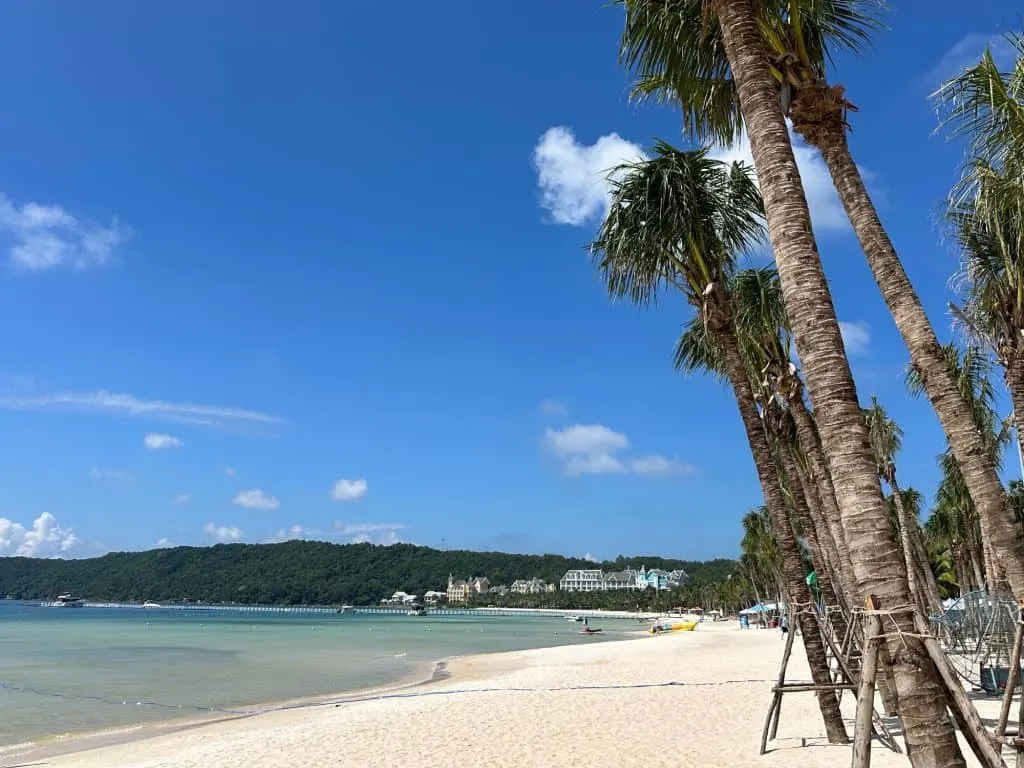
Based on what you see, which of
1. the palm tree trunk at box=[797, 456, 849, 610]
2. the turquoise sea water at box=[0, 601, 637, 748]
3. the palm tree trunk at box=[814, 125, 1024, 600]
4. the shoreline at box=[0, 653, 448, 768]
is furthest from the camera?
the turquoise sea water at box=[0, 601, 637, 748]

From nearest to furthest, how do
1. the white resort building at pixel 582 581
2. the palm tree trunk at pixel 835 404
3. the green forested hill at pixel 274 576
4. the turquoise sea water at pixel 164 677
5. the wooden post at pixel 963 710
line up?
the wooden post at pixel 963 710 → the palm tree trunk at pixel 835 404 → the turquoise sea water at pixel 164 677 → the green forested hill at pixel 274 576 → the white resort building at pixel 582 581

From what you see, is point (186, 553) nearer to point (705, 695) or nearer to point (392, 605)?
point (392, 605)

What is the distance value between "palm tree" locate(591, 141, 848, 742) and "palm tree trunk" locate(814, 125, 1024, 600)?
8.99ft

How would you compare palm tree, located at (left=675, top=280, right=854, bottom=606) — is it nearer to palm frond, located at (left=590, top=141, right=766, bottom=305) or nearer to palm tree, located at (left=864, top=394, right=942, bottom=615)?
palm frond, located at (left=590, top=141, right=766, bottom=305)

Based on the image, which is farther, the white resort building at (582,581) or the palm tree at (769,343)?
the white resort building at (582,581)

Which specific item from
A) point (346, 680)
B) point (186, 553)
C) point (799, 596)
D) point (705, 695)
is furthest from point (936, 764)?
point (186, 553)

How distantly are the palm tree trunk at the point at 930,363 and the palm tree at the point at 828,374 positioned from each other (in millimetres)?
2658

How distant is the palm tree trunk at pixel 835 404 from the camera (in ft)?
12.0

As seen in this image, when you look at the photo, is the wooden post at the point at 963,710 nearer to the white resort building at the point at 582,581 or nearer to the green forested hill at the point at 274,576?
the green forested hill at the point at 274,576

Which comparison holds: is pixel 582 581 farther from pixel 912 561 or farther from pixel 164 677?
pixel 164 677

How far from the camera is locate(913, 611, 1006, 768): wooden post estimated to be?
352 centimetres

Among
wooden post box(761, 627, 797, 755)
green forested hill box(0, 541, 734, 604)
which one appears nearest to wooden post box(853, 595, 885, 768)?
wooden post box(761, 627, 797, 755)

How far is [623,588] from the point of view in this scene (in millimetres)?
185125

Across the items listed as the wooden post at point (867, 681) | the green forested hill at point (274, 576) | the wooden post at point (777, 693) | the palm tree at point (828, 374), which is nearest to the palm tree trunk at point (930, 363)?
the palm tree at point (828, 374)
